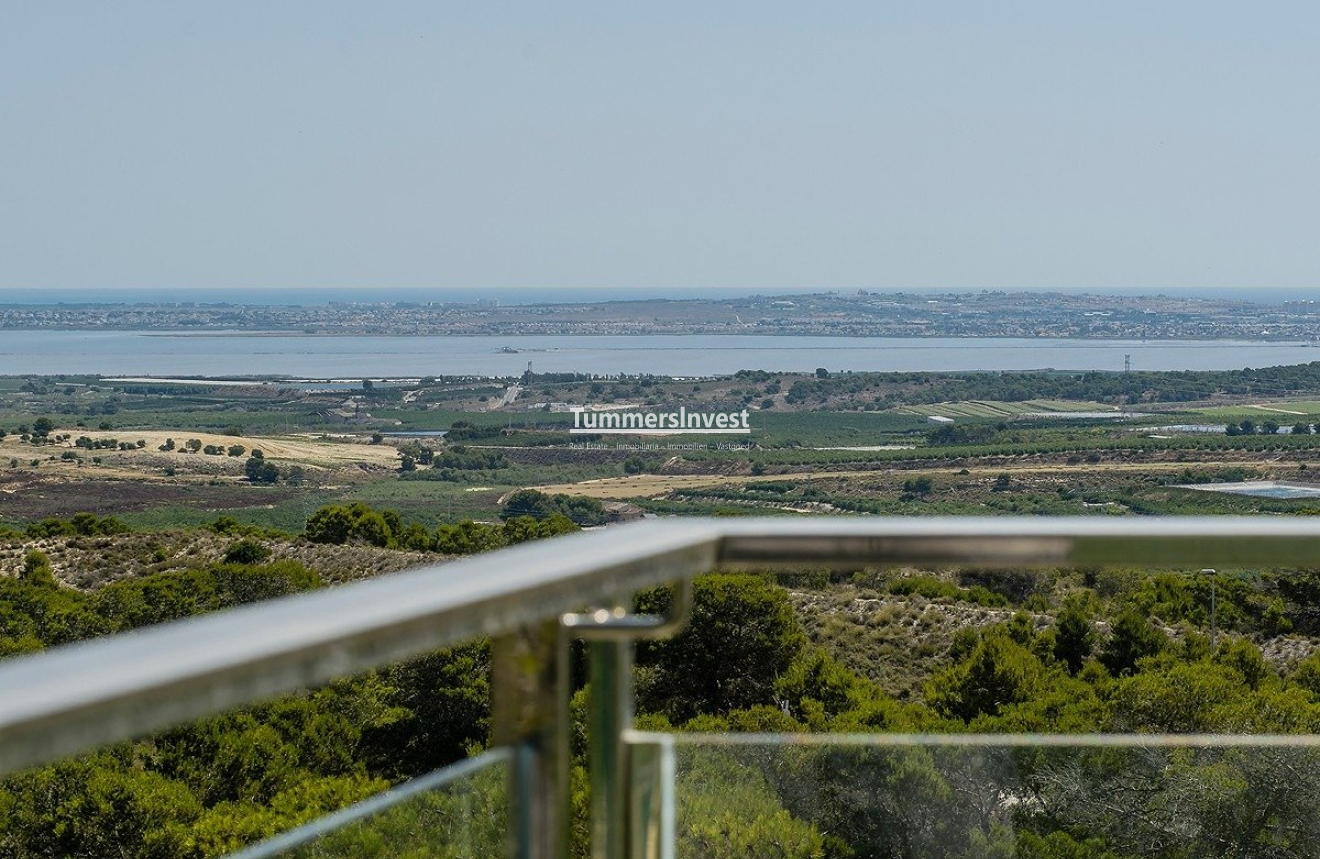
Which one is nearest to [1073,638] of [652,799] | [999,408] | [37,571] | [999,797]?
[999,797]

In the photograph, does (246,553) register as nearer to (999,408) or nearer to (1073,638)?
(1073,638)

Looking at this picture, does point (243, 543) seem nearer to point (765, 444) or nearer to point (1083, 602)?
point (1083, 602)

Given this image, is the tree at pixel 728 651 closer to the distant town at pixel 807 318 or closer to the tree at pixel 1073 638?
the tree at pixel 1073 638

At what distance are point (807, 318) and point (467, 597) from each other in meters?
130

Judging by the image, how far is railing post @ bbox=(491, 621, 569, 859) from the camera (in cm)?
94

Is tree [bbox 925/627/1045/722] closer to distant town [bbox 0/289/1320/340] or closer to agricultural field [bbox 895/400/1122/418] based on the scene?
agricultural field [bbox 895/400/1122/418]

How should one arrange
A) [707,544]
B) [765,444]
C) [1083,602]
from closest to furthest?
[707,544] < [1083,602] < [765,444]

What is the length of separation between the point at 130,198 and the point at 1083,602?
97.0m

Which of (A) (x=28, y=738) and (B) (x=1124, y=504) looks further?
(B) (x=1124, y=504)

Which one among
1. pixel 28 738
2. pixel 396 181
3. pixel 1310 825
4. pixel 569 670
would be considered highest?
pixel 396 181

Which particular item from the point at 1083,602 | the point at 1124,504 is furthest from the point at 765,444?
the point at 1083,602

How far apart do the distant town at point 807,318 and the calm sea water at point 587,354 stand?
88.2 inches

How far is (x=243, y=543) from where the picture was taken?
27094 millimetres

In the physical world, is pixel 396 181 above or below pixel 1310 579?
above
